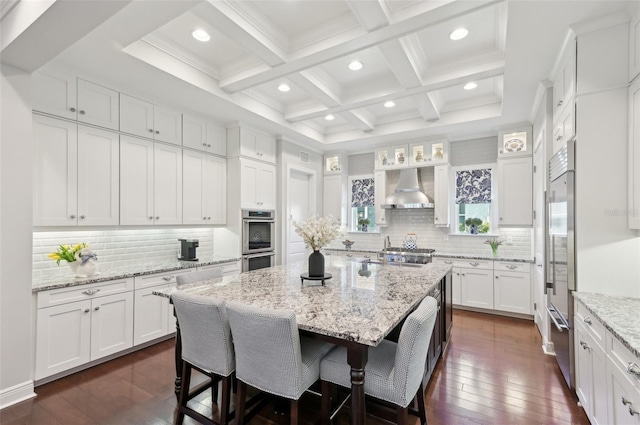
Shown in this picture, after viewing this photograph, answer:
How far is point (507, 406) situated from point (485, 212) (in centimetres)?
368

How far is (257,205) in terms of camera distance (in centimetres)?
494

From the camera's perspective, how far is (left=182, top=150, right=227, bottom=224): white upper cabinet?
13.8 feet

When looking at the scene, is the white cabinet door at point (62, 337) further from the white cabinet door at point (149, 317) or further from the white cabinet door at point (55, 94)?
the white cabinet door at point (55, 94)

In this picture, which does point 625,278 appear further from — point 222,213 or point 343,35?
point 222,213

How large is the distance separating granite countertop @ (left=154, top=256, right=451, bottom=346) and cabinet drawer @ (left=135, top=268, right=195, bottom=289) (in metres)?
1.17

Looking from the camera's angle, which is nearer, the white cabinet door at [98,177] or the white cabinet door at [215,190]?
the white cabinet door at [98,177]

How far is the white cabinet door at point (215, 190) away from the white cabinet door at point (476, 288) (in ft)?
12.8

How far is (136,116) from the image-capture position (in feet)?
11.9

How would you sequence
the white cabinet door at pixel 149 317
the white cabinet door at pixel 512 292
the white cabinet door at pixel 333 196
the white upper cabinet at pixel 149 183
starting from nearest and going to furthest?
the white cabinet door at pixel 149 317, the white upper cabinet at pixel 149 183, the white cabinet door at pixel 512 292, the white cabinet door at pixel 333 196

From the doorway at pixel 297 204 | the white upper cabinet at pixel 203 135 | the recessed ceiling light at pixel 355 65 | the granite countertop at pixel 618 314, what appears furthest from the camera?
the doorway at pixel 297 204

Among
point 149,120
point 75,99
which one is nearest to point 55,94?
point 75,99

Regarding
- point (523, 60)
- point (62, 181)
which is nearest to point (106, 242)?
point (62, 181)

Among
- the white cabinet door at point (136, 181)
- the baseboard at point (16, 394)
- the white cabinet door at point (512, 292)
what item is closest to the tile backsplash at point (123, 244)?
the white cabinet door at point (136, 181)

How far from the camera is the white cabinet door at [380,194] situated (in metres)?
5.98
